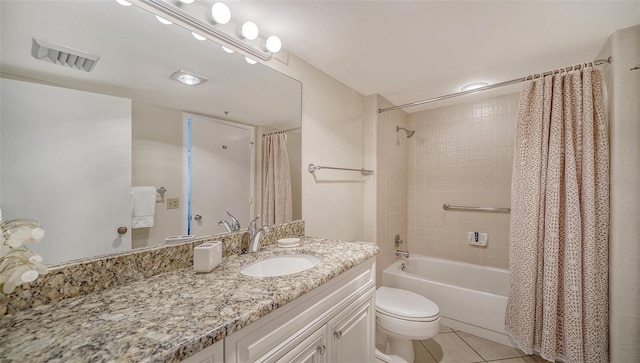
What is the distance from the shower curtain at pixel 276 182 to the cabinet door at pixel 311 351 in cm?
70

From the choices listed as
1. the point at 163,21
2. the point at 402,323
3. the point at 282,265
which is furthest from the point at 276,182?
the point at 402,323

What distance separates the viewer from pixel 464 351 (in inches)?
75.3

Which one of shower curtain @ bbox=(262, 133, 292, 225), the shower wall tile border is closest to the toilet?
shower curtain @ bbox=(262, 133, 292, 225)

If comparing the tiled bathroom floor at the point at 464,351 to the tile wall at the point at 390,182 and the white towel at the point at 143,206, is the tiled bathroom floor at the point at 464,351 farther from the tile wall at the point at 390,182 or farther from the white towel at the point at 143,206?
the white towel at the point at 143,206

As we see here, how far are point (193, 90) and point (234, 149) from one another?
0.35m

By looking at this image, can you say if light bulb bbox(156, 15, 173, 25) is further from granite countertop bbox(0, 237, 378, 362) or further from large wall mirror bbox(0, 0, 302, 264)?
granite countertop bbox(0, 237, 378, 362)

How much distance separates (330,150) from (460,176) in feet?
5.69

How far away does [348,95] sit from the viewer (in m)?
2.16

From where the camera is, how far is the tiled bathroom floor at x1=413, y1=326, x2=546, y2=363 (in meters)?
1.82

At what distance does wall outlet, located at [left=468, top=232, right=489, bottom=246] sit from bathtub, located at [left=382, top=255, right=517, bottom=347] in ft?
0.77

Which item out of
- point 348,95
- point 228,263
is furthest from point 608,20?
point 228,263

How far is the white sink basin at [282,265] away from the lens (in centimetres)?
119

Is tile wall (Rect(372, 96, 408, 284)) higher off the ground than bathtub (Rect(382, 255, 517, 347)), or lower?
higher

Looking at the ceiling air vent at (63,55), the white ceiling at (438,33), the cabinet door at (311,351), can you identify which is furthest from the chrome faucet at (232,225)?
the white ceiling at (438,33)
